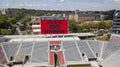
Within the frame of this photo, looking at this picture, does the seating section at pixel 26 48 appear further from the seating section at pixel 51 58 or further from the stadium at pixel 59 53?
the seating section at pixel 51 58

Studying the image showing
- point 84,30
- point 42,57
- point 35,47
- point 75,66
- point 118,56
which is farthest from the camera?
point 84,30

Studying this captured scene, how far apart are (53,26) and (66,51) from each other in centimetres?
519

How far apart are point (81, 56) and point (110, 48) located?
504 cm

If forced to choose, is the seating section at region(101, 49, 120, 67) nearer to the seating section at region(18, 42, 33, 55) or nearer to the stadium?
the stadium

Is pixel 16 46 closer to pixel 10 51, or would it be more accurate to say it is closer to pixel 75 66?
pixel 10 51

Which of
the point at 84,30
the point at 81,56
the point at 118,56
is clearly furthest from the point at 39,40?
the point at 84,30

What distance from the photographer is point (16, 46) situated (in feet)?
153

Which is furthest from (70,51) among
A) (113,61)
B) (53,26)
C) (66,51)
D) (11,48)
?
(11,48)

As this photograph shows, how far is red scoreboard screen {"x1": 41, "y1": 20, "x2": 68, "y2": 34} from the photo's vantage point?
4678 centimetres

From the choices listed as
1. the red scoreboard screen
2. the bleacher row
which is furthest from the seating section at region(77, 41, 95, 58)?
the red scoreboard screen

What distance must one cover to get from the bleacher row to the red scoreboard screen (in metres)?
2.42

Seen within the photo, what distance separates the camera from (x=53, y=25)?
46.9 m

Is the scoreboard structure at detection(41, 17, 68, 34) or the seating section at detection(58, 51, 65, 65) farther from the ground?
the scoreboard structure at detection(41, 17, 68, 34)

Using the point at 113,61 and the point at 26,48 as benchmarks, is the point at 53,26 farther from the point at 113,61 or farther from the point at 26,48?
the point at 113,61
